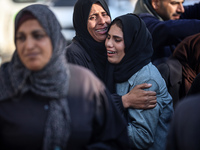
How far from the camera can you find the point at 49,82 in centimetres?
191

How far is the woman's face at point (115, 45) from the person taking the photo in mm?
2867

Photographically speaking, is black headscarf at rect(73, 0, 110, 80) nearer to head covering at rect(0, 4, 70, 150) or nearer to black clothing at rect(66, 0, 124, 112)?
black clothing at rect(66, 0, 124, 112)

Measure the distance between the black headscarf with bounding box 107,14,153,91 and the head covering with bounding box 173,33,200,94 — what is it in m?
0.59

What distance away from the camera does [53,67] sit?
1931 mm

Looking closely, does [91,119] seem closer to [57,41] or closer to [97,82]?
[97,82]

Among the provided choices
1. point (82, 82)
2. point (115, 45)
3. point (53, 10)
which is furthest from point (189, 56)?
point (53, 10)

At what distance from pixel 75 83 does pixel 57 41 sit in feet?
0.88

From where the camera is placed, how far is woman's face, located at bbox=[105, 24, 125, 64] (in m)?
2.87

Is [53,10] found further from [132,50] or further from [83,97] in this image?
[83,97]

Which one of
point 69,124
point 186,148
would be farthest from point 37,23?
point 186,148

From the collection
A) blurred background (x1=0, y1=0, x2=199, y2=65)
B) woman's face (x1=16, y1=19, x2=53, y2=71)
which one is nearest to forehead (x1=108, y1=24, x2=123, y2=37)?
woman's face (x1=16, y1=19, x2=53, y2=71)

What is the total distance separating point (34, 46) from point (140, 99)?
3.57ft

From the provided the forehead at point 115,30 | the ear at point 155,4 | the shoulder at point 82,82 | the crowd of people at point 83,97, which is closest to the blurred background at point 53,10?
the ear at point 155,4

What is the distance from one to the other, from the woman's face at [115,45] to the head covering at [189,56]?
2.49ft
